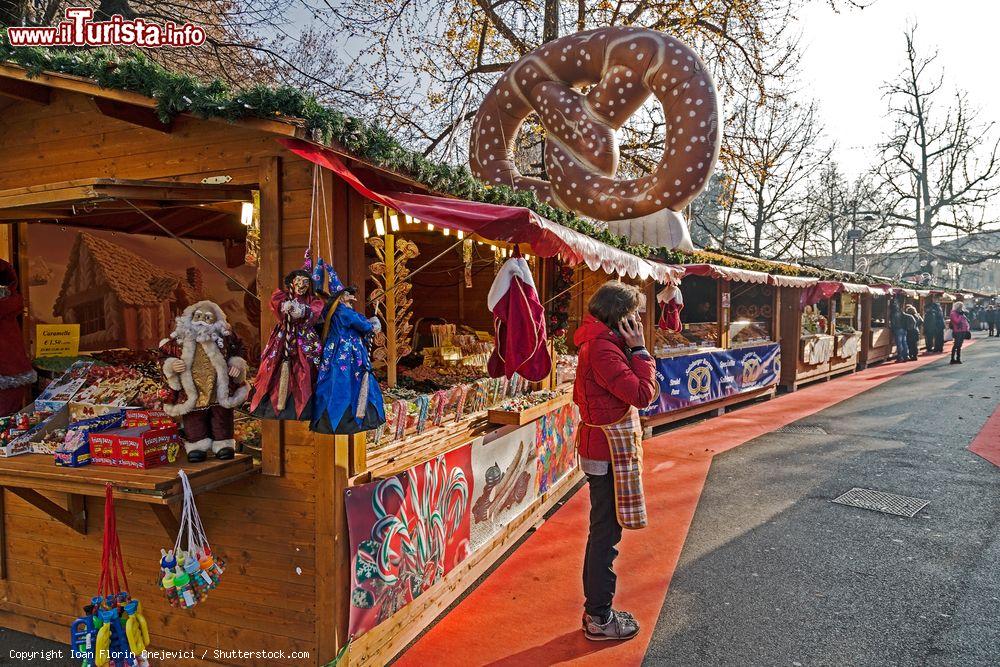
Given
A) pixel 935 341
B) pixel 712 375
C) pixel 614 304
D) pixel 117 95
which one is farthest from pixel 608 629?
pixel 935 341

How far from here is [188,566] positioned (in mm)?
2922

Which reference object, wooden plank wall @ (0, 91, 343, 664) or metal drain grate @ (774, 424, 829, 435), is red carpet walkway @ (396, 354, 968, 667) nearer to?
wooden plank wall @ (0, 91, 343, 664)

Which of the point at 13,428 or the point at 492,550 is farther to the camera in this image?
the point at 492,550

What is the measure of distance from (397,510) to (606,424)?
134cm

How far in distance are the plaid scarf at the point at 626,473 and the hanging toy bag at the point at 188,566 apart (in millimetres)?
2186

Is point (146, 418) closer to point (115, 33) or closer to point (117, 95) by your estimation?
point (117, 95)

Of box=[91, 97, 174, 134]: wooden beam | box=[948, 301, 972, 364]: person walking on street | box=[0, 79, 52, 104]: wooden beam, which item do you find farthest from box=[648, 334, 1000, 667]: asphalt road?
box=[948, 301, 972, 364]: person walking on street

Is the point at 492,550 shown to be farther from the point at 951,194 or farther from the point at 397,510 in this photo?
the point at 951,194

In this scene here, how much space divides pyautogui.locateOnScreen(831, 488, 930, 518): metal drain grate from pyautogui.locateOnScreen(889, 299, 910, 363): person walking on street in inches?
714

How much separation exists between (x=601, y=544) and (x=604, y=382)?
3.23 feet

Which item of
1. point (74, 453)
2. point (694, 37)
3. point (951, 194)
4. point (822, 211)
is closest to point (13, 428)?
point (74, 453)

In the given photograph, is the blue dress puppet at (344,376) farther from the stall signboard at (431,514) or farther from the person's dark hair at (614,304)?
the person's dark hair at (614,304)

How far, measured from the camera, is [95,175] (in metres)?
3.98

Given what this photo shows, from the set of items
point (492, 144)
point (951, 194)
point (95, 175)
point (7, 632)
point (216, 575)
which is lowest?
point (7, 632)
